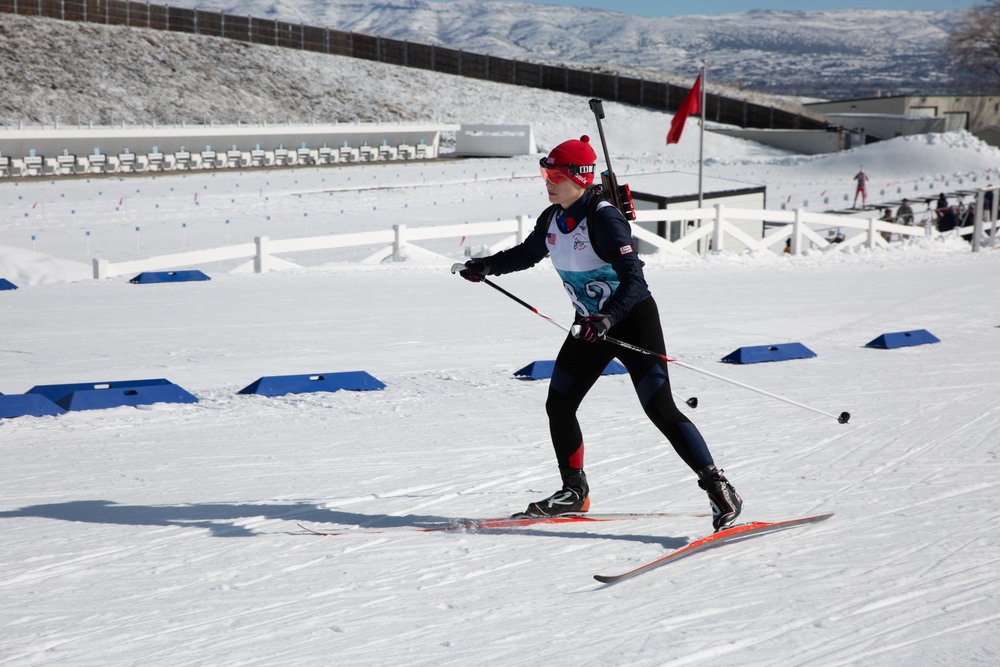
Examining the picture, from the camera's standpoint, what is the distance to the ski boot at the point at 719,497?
4246mm

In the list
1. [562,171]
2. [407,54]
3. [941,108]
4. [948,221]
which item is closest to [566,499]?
[562,171]

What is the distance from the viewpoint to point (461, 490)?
17.1 feet

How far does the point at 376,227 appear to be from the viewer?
24.7 metres

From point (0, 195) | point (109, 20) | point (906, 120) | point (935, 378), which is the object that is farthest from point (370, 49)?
point (935, 378)

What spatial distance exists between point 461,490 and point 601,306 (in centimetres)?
160

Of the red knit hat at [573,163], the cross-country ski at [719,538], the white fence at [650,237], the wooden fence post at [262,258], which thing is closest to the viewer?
the cross-country ski at [719,538]

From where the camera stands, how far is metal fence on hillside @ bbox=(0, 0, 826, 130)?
2147 inches

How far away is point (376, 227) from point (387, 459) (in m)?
19.3

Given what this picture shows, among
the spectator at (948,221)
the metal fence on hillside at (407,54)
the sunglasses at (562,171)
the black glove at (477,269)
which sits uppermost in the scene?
the metal fence on hillside at (407,54)

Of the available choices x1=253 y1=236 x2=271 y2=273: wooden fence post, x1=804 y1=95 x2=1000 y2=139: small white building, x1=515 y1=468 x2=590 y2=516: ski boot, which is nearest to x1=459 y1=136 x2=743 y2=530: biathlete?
x1=515 y1=468 x2=590 y2=516: ski boot

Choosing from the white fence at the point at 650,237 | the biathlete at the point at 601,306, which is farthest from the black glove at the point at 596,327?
the white fence at the point at 650,237

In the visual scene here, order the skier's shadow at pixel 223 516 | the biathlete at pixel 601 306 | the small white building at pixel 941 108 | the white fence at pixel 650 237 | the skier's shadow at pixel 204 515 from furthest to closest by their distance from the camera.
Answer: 1. the small white building at pixel 941 108
2. the white fence at pixel 650 237
3. the skier's shadow at pixel 204 515
4. the skier's shadow at pixel 223 516
5. the biathlete at pixel 601 306

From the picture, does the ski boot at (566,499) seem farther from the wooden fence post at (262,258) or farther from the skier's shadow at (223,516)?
the wooden fence post at (262,258)

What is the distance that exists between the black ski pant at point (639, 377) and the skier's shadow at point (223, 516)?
486mm
